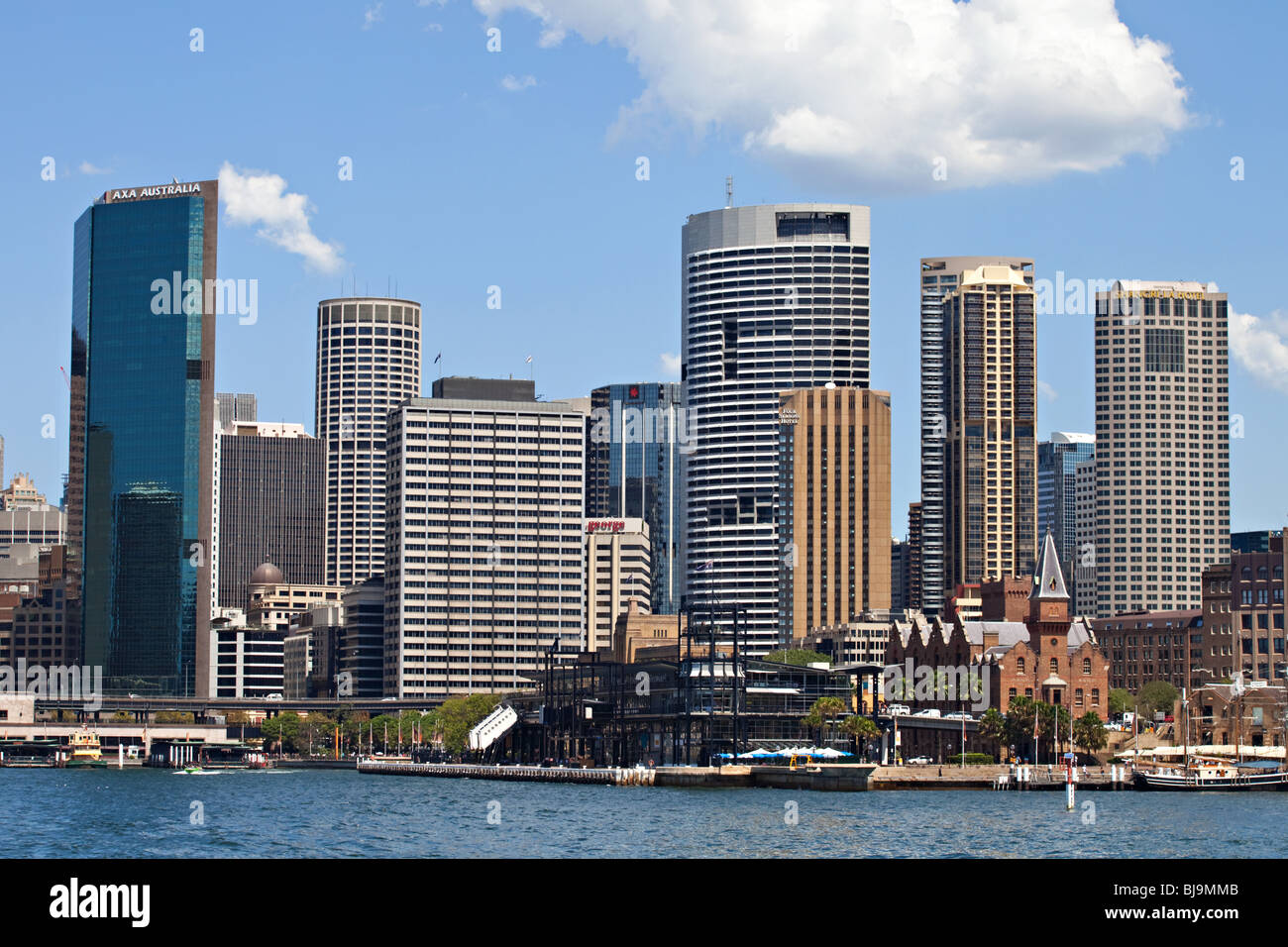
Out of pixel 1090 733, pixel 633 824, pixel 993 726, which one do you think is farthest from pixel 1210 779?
pixel 633 824

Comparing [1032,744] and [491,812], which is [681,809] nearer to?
[491,812]

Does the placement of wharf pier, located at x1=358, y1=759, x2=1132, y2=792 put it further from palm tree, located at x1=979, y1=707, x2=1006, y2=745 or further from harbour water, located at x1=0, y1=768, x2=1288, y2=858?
palm tree, located at x1=979, y1=707, x2=1006, y2=745

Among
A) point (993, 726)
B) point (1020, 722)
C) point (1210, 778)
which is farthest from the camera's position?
point (993, 726)

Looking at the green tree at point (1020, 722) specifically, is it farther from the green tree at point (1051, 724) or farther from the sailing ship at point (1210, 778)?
the sailing ship at point (1210, 778)

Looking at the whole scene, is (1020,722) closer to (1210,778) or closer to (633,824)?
(1210,778)

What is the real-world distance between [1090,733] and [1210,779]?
18.8 m

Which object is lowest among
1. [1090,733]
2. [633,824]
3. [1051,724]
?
[1090,733]

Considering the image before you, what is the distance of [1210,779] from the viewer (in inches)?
6639

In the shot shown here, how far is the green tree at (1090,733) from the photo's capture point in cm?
18562

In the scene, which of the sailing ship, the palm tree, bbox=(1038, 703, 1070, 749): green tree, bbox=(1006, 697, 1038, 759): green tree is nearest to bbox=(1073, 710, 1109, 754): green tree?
bbox=(1038, 703, 1070, 749): green tree
